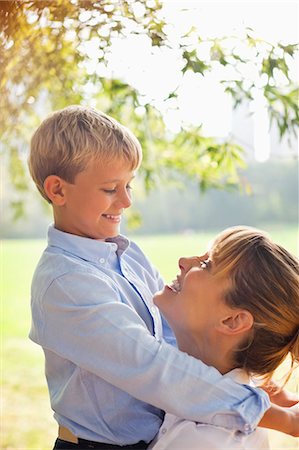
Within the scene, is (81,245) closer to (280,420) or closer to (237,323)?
(237,323)

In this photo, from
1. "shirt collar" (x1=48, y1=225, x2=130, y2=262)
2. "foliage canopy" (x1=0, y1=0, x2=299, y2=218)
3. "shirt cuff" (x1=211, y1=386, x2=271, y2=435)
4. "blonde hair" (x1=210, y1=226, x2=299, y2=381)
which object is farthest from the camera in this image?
"foliage canopy" (x1=0, y1=0, x2=299, y2=218)

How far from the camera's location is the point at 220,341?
1.42 meters

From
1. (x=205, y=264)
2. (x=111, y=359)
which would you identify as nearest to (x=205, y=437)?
(x=111, y=359)

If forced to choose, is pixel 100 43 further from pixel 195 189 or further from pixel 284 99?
pixel 195 189

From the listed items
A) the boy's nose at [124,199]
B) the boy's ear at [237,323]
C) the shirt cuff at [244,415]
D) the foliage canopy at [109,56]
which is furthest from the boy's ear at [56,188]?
the foliage canopy at [109,56]

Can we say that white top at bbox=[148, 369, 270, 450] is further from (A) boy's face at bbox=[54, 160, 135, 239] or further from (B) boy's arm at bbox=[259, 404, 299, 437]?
(A) boy's face at bbox=[54, 160, 135, 239]

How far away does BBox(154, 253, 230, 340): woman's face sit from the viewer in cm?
141

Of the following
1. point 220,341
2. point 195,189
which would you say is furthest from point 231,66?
point 195,189

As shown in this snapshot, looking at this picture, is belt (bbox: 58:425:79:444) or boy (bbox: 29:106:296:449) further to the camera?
belt (bbox: 58:425:79:444)

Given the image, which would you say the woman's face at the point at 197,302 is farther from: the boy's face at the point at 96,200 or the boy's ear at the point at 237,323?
the boy's face at the point at 96,200

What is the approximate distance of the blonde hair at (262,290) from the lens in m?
1.37

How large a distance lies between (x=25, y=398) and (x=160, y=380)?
537 cm

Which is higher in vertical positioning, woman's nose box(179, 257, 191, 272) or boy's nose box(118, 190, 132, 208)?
boy's nose box(118, 190, 132, 208)

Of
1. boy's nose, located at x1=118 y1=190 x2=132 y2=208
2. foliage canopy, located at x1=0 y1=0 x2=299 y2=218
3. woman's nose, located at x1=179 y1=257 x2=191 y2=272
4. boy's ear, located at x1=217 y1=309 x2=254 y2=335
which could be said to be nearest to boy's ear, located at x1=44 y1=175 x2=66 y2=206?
boy's nose, located at x1=118 y1=190 x2=132 y2=208
